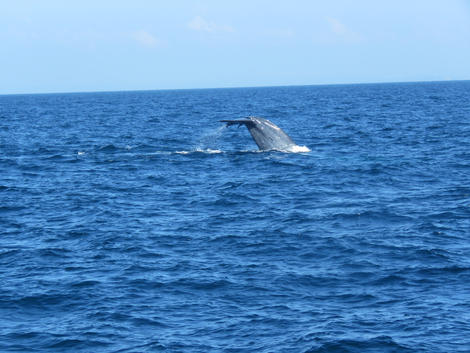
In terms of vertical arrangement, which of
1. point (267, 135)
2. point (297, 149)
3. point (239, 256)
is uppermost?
point (267, 135)

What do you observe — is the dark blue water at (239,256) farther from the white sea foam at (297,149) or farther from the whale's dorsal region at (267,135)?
the white sea foam at (297,149)

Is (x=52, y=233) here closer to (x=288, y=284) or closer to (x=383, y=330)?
(x=288, y=284)

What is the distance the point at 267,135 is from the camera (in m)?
39.8

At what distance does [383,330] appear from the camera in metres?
14.4

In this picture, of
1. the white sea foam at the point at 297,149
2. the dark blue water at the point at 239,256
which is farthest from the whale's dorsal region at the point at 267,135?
the dark blue water at the point at 239,256

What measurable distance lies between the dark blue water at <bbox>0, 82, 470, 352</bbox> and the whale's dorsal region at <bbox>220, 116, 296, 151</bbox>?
4.73 feet

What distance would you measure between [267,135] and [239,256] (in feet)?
67.9

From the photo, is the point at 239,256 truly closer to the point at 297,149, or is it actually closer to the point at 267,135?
the point at 267,135

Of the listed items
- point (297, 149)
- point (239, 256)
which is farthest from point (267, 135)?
point (239, 256)

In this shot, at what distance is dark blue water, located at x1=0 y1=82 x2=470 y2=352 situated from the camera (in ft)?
47.6

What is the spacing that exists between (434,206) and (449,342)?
12147 mm

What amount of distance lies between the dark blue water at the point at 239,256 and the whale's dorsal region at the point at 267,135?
4.73 feet

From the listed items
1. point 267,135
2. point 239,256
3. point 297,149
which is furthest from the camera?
point 297,149

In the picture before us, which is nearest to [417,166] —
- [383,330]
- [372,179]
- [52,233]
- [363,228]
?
[372,179]
